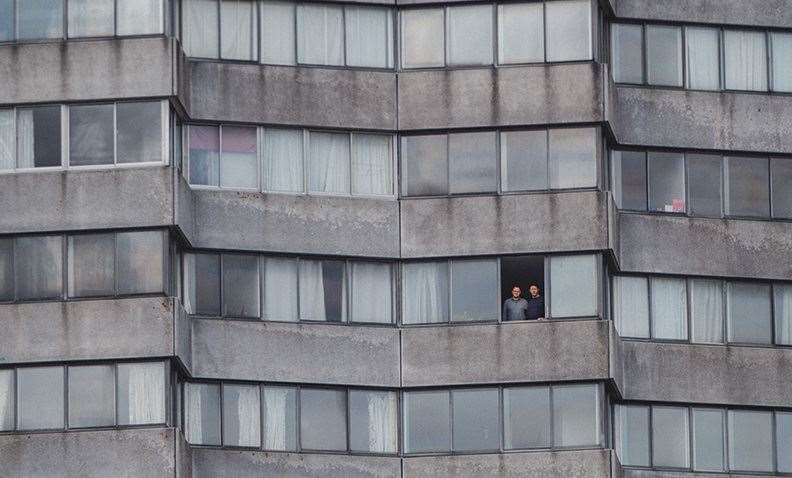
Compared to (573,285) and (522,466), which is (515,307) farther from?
(522,466)

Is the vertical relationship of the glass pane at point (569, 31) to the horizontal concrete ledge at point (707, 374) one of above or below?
above

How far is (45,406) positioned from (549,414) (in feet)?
43.2

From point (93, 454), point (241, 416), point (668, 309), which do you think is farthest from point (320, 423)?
point (668, 309)

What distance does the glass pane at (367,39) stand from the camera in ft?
296

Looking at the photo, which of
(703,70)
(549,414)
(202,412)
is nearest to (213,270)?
(202,412)

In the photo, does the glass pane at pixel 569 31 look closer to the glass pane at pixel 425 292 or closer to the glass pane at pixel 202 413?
the glass pane at pixel 425 292

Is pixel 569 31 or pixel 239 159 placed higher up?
pixel 569 31

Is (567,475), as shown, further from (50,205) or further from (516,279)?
(50,205)

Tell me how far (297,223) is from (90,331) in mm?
6834

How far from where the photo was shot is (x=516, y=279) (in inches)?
3506

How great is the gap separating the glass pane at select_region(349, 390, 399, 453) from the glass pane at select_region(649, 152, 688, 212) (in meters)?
9.44

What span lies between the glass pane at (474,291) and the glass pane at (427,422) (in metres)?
Answer: 2.21

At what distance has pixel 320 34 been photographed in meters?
89.9

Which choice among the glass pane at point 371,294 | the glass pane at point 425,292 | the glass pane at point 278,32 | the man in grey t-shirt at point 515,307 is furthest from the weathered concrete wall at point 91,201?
the man in grey t-shirt at point 515,307
